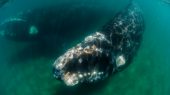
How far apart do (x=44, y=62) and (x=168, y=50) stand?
10121mm

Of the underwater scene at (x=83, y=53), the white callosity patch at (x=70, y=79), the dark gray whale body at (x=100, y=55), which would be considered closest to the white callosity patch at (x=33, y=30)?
the underwater scene at (x=83, y=53)

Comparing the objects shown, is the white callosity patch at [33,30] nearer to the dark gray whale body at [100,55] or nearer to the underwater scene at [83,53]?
the underwater scene at [83,53]

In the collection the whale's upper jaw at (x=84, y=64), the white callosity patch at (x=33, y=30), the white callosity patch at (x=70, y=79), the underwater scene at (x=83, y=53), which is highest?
the white callosity patch at (x=33, y=30)

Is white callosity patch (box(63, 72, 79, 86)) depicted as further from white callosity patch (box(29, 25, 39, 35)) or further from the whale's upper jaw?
white callosity patch (box(29, 25, 39, 35))

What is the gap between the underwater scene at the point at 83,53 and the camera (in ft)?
41.8

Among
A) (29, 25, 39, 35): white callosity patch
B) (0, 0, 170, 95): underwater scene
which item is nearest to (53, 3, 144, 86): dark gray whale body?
(0, 0, 170, 95): underwater scene

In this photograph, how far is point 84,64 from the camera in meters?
12.3

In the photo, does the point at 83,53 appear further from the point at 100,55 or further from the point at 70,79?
the point at 70,79

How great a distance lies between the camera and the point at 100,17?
870 inches

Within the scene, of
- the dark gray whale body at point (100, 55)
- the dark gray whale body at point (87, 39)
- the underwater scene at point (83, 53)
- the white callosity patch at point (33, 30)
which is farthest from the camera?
the white callosity patch at point (33, 30)

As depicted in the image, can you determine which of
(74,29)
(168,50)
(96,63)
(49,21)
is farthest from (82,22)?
(96,63)

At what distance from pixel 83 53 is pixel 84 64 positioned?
628 millimetres

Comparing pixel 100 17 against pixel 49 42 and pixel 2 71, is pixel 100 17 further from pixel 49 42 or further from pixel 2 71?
pixel 2 71

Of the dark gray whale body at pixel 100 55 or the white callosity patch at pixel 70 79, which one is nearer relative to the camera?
the white callosity patch at pixel 70 79
